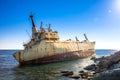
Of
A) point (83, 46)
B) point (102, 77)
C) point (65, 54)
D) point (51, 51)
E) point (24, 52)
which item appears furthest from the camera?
point (83, 46)

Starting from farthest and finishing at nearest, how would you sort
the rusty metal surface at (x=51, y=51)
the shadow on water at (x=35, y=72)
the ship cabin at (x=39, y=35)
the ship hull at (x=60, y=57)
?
1. the ship cabin at (x=39, y=35)
2. the ship hull at (x=60, y=57)
3. the rusty metal surface at (x=51, y=51)
4. the shadow on water at (x=35, y=72)

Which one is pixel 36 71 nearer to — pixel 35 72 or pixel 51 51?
pixel 35 72

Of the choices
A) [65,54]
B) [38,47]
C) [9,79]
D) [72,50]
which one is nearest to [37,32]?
[38,47]

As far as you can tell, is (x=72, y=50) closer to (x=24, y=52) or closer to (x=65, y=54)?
(x=65, y=54)

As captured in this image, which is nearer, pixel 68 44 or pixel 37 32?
pixel 37 32

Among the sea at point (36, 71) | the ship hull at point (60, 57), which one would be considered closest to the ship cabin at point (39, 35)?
the ship hull at point (60, 57)

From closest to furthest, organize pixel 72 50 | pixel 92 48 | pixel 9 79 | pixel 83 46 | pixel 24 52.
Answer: pixel 9 79 → pixel 24 52 → pixel 72 50 → pixel 83 46 → pixel 92 48

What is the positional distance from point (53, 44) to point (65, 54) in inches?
311

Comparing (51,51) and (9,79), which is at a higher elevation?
(51,51)

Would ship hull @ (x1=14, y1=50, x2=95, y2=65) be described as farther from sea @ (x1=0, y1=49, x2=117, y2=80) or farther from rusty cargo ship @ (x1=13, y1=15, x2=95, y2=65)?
sea @ (x1=0, y1=49, x2=117, y2=80)

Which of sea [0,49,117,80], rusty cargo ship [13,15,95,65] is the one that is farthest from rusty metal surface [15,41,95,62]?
sea [0,49,117,80]

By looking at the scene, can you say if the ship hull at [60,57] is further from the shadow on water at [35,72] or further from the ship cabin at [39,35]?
the ship cabin at [39,35]

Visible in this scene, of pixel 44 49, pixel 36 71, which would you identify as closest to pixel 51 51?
pixel 44 49

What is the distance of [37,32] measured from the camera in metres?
46.1
